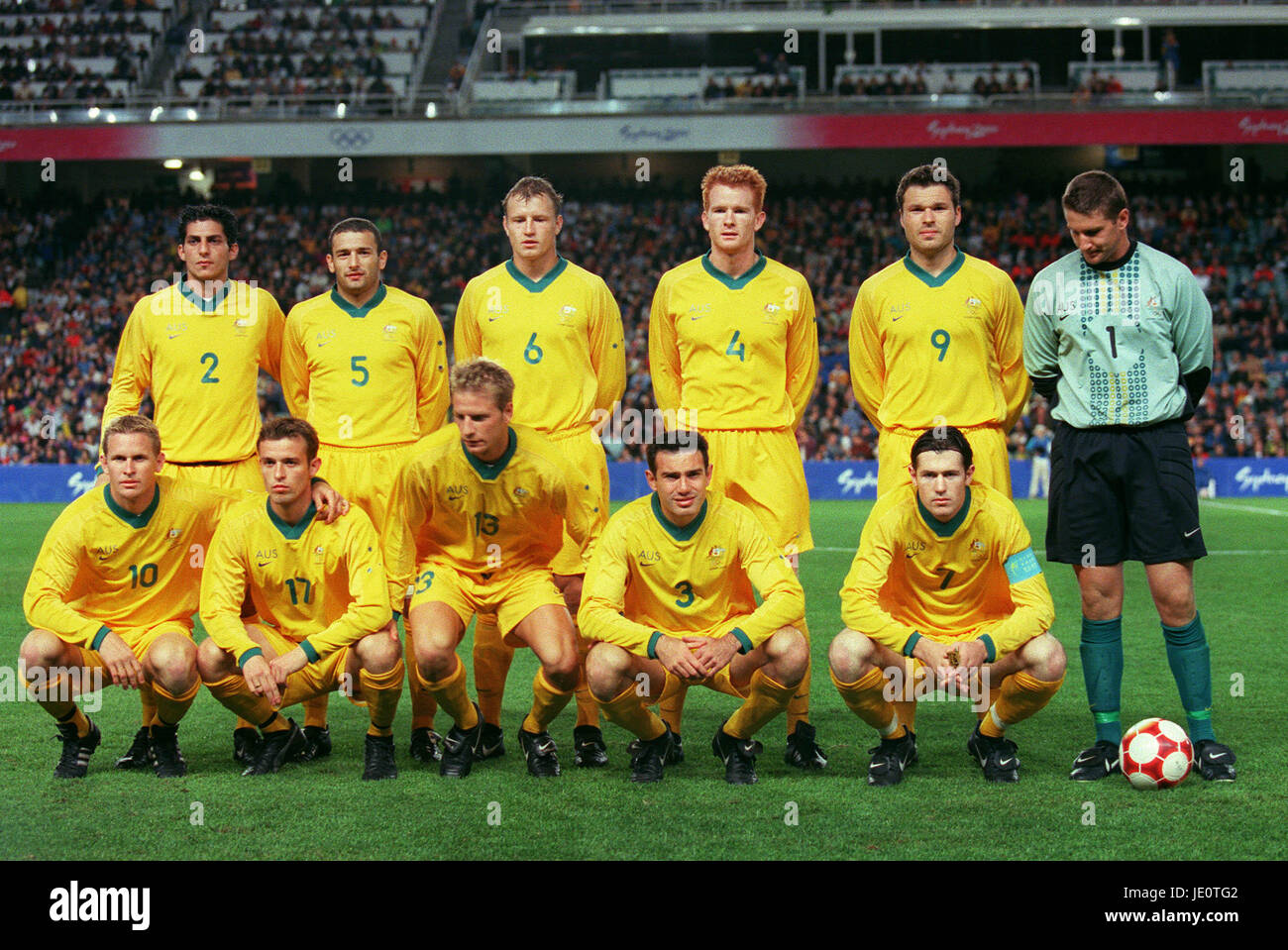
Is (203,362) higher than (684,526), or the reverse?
(203,362)

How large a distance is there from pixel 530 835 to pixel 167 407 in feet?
9.02

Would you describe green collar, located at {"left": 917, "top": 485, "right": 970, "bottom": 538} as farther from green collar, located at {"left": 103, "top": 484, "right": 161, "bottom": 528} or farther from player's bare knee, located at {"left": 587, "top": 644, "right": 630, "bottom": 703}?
green collar, located at {"left": 103, "top": 484, "right": 161, "bottom": 528}

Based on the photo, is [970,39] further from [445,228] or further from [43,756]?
[43,756]

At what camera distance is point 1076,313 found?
16.4 feet

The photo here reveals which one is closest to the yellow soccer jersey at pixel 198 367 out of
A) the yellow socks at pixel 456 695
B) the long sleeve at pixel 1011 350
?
the yellow socks at pixel 456 695

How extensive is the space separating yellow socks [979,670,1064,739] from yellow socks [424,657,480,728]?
6.41ft

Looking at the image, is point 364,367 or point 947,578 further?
point 364,367

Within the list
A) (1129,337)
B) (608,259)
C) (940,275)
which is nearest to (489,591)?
(940,275)

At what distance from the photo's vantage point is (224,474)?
19.1 feet

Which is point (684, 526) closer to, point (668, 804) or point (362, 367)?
point (668, 804)

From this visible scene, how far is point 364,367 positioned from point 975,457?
2566 mm

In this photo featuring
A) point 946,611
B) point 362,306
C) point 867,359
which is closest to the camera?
point 946,611

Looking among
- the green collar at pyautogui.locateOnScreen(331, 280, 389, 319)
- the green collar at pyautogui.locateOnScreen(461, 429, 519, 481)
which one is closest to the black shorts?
the green collar at pyautogui.locateOnScreen(461, 429, 519, 481)
